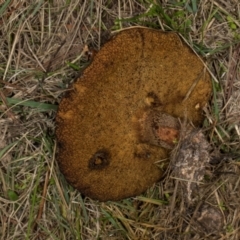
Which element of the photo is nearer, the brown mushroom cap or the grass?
the brown mushroom cap

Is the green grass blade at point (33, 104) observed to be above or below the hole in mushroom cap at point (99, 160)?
above

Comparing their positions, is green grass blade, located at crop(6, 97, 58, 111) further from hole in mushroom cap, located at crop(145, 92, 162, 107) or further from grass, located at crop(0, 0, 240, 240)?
hole in mushroom cap, located at crop(145, 92, 162, 107)

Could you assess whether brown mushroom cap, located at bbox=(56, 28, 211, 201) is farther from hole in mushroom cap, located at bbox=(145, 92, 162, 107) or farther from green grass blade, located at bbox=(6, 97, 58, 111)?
green grass blade, located at bbox=(6, 97, 58, 111)

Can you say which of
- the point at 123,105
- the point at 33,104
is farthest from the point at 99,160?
the point at 33,104

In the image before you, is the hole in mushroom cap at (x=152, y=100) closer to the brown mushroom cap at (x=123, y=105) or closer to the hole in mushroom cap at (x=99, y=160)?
the brown mushroom cap at (x=123, y=105)

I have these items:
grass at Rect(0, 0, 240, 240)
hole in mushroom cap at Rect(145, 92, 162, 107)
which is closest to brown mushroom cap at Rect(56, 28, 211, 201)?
hole in mushroom cap at Rect(145, 92, 162, 107)

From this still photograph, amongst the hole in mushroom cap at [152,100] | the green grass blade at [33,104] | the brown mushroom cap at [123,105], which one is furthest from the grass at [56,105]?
the hole in mushroom cap at [152,100]

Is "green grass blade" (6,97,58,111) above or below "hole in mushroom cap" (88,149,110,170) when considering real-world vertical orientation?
above

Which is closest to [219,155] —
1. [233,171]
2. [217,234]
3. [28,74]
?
[233,171]
